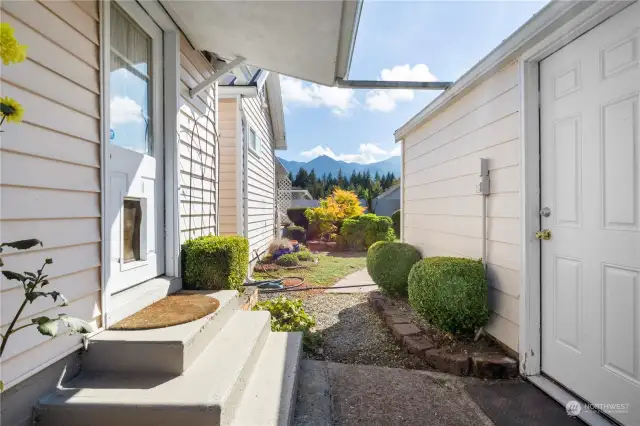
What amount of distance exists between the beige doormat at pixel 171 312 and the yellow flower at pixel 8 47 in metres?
1.54

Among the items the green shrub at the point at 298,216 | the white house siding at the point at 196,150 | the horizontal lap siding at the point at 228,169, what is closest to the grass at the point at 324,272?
the horizontal lap siding at the point at 228,169

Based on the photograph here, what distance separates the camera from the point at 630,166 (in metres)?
1.92

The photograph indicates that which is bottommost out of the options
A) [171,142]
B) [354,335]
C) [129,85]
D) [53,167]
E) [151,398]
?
[354,335]

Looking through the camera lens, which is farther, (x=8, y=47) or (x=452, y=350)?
(x=452, y=350)

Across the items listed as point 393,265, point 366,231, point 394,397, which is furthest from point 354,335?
point 366,231

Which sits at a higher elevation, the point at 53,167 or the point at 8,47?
the point at 8,47

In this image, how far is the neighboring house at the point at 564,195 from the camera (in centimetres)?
195

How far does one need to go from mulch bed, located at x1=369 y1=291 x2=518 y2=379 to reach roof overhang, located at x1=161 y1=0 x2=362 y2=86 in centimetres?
273

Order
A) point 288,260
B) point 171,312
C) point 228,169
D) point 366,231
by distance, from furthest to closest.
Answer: point 366,231
point 288,260
point 228,169
point 171,312

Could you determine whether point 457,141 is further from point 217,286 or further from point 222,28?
point 217,286

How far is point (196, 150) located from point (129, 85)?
105 centimetres

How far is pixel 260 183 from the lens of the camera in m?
8.27

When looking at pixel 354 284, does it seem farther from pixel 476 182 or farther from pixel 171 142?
pixel 171 142

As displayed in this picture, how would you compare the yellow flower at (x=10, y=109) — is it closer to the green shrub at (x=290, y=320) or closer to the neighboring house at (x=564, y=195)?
the green shrub at (x=290, y=320)
